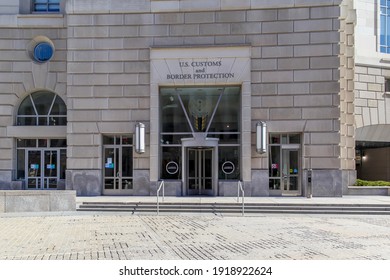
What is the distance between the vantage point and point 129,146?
2092 centimetres

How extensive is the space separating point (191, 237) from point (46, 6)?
1776 cm

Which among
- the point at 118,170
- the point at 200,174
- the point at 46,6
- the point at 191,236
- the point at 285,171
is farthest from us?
the point at 46,6

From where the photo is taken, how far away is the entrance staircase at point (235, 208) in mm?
16188

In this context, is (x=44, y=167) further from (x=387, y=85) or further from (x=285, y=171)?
(x=387, y=85)

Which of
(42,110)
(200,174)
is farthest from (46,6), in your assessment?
(200,174)

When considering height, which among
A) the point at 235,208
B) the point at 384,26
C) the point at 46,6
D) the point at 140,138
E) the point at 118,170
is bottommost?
the point at 235,208

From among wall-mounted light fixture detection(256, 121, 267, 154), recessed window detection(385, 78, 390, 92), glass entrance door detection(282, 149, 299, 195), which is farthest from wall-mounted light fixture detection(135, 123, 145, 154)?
recessed window detection(385, 78, 390, 92)

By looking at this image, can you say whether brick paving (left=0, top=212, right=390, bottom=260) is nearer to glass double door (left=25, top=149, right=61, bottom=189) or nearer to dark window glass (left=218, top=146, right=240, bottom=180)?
A: dark window glass (left=218, top=146, right=240, bottom=180)

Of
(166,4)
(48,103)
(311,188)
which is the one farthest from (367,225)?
(48,103)

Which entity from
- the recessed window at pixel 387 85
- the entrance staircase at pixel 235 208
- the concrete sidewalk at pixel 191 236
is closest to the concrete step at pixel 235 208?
the entrance staircase at pixel 235 208

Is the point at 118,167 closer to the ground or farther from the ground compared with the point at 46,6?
closer to the ground

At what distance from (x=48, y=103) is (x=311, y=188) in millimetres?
15147

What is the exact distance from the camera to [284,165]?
20703 millimetres
